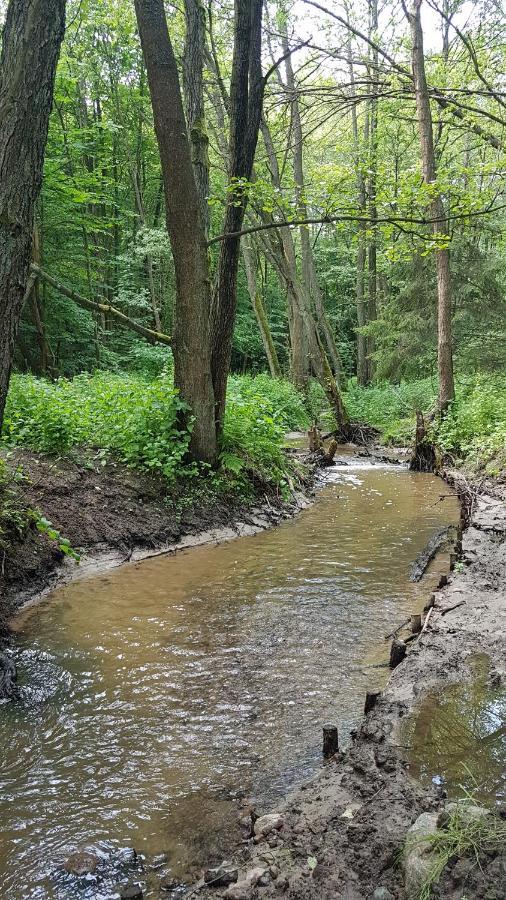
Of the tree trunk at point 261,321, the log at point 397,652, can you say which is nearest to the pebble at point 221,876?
the log at point 397,652

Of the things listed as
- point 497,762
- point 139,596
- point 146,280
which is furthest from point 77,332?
point 497,762

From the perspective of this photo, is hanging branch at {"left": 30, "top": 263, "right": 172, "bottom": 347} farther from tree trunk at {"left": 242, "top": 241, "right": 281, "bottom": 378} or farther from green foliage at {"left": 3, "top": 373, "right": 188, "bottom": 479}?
tree trunk at {"left": 242, "top": 241, "right": 281, "bottom": 378}

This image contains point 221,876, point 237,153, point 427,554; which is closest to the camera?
point 221,876

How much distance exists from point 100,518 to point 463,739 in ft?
16.9

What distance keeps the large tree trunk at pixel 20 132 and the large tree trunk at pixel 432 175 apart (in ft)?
36.0

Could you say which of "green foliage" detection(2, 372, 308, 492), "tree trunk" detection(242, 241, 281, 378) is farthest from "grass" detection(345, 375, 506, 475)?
"green foliage" detection(2, 372, 308, 492)

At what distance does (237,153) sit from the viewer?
8.51 metres

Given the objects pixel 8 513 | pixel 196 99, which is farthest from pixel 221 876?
pixel 196 99

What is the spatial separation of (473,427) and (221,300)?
6282 mm

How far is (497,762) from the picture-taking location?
2760mm

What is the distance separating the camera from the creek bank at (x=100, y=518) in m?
5.86

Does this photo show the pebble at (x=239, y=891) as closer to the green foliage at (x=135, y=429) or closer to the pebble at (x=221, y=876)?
the pebble at (x=221, y=876)

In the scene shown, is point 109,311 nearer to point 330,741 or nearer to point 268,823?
point 330,741

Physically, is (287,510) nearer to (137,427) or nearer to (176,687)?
(137,427)
